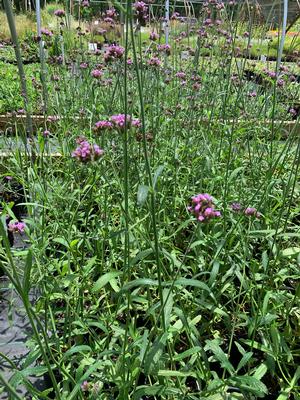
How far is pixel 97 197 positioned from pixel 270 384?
2.90 ft

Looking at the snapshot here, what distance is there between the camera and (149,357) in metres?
0.85

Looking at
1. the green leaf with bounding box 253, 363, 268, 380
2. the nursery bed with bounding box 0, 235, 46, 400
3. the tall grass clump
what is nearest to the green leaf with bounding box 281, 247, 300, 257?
the tall grass clump

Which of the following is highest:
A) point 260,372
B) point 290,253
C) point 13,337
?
point 290,253

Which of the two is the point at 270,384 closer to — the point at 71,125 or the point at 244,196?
the point at 244,196

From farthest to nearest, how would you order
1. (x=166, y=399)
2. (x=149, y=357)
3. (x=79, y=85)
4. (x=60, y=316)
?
(x=79, y=85) < (x=60, y=316) < (x=166, y=399) < (x=149, y=357)

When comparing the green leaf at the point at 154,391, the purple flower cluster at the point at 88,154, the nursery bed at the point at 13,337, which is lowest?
the nursery bed at the point at 13,337

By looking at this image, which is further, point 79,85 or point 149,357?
point 79,85

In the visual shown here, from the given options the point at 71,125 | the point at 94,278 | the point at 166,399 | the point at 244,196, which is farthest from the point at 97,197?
the point at 71,125

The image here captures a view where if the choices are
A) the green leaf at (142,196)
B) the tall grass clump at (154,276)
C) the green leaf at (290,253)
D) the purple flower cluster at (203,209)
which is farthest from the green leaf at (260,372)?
the green leaf at (142,196)

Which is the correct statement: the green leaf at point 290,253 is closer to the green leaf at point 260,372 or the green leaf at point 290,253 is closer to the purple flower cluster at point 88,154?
the green leaf at point 260,372

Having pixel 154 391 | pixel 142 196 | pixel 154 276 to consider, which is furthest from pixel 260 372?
pixel 142 196

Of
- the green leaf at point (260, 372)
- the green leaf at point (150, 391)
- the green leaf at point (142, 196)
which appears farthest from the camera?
the green leaf at point (260, 372)

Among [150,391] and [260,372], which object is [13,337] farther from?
[260,372]

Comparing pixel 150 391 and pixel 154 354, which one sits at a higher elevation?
pixel 154 354
